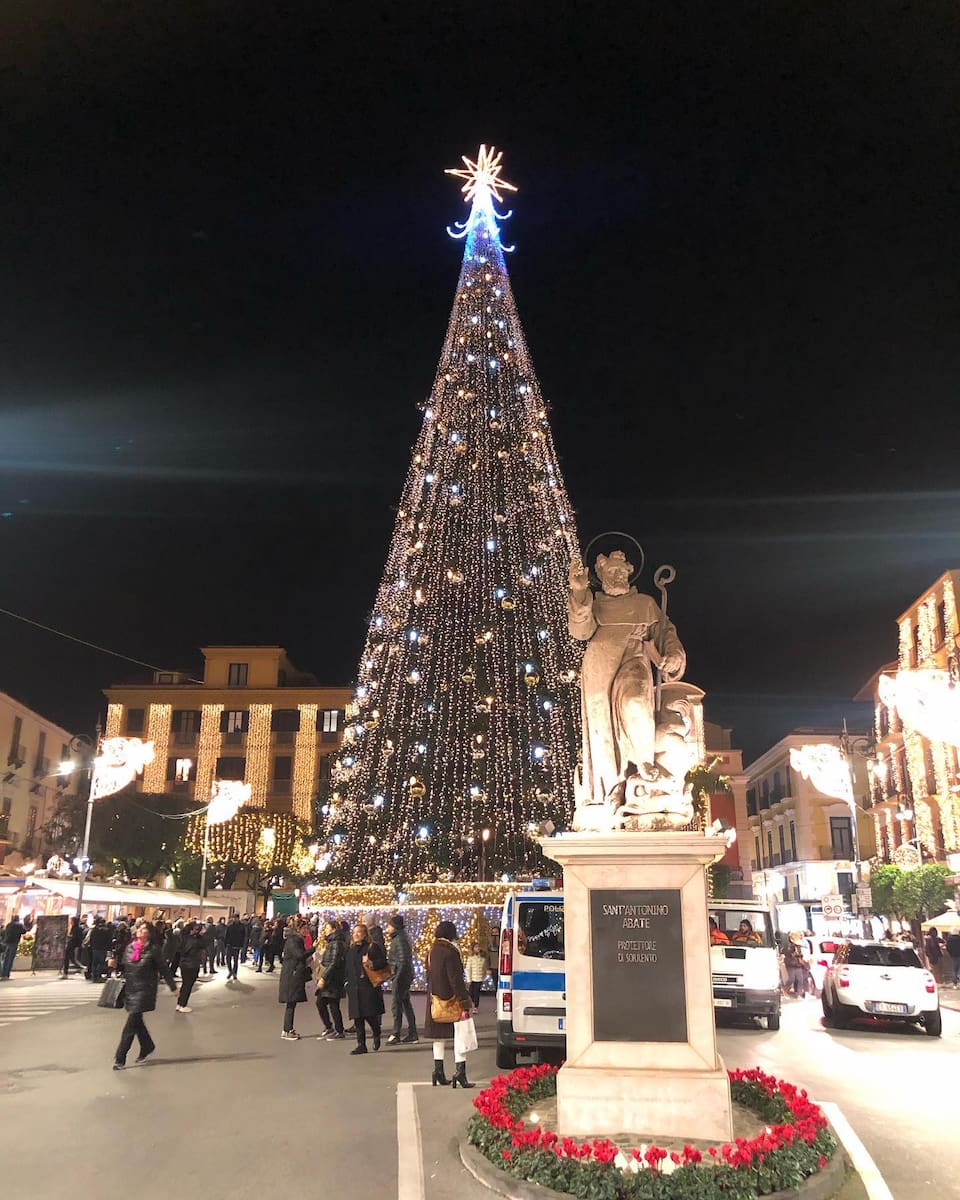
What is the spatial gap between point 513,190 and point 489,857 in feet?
56.3

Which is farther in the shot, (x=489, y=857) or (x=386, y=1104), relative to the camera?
(x=489, y=857)

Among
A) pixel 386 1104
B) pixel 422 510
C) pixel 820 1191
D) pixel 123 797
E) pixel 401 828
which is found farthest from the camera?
pixel 123 797

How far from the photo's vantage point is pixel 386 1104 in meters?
8.95

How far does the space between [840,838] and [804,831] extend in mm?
2208

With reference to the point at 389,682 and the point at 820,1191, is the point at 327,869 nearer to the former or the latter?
the point at 389,682

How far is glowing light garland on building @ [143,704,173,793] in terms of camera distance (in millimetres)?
60219

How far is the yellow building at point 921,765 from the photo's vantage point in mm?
38500

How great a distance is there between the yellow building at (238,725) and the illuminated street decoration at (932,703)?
42317 mm

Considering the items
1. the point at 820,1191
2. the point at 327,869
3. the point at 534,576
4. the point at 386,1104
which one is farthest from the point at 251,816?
the point at 820,1191

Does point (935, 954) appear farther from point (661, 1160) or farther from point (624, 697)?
point (661, 1160)

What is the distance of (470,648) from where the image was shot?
22.5 meters

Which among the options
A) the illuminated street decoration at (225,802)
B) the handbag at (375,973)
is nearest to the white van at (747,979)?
the handbag at (375,973)

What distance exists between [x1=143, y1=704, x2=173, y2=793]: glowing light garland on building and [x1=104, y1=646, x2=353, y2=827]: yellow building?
2.5 inches

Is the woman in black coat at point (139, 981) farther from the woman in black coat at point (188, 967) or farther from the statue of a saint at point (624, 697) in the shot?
the woman in black coat at point (188, 967)
